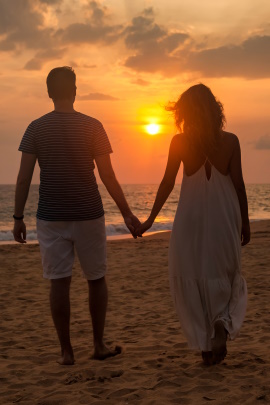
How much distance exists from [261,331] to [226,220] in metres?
1.95

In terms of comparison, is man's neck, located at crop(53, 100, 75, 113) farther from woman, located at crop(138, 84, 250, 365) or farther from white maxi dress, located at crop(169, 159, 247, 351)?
white maxi dress, located at crop(169, 159, 247, 351)

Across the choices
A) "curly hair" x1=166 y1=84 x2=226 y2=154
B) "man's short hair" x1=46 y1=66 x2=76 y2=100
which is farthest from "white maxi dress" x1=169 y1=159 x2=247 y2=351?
"man's short hair" x1=46 y1=66 x2=76 y2=100

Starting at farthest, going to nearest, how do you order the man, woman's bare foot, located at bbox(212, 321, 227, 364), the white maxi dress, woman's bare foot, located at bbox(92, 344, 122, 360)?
woman's bare foot, located at bbox(92, 344, 122, 360) → the man → the white maxi dress → woman's bare foot, located at bbox(212, 321, 227, 364)

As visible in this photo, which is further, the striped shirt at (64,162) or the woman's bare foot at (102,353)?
the woman's bare foot at (102,353)

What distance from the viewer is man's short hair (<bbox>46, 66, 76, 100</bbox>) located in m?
4.14

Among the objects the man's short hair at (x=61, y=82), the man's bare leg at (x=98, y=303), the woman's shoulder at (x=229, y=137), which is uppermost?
the man's short hair at (x=61, y=82)

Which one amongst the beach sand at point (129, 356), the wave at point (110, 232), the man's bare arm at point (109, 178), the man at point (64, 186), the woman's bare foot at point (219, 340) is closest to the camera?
the beach sand at point (129, 356)

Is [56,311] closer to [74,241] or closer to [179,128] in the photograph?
[74,241]

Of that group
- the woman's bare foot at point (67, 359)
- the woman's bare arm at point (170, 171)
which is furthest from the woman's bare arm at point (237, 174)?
the woman's bare foot at point (67, 359)

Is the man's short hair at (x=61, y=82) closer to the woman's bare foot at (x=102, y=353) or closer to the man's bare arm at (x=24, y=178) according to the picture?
the man's bare arm at (x=24, y=178)

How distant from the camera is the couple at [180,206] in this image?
13.3 ft

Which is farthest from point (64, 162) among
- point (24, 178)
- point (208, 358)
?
point (208, 358)

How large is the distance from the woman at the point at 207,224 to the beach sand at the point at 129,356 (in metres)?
0.34

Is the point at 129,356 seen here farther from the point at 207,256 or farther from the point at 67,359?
the point at 207,256
